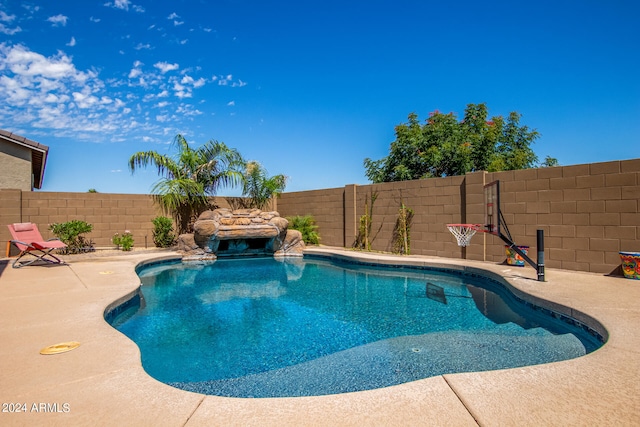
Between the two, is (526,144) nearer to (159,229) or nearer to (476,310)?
(476,310)

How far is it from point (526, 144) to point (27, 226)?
18.5m

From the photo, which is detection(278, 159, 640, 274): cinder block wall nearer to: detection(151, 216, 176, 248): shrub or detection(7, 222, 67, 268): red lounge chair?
detection(151, 216, 176, 248): shrub

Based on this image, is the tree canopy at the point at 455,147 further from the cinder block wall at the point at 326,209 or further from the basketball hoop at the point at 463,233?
the basketball hoop at the point at 463,233

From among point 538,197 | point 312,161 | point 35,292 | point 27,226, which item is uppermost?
point 312,161

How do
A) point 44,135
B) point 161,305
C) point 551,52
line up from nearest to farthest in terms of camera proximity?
point 161,305 < point 551,52 < point 44,135

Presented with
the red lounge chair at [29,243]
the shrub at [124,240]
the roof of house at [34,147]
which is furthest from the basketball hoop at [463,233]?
the roof of house at [34,147]

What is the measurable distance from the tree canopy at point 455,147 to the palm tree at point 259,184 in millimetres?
5029

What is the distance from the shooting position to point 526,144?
16.1m

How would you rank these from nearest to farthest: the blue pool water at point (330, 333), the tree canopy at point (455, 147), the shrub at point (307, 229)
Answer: the blue pool water at point (330, 333) < the shrub at point (307, 229) < the tree canopy at point (455, 147)

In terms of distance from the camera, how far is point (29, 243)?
6844 mm

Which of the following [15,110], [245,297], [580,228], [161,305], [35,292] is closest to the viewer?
[35,292]

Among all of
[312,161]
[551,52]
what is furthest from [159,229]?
[551,52]

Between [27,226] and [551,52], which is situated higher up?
[551,52]

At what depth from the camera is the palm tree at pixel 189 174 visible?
1103cm
